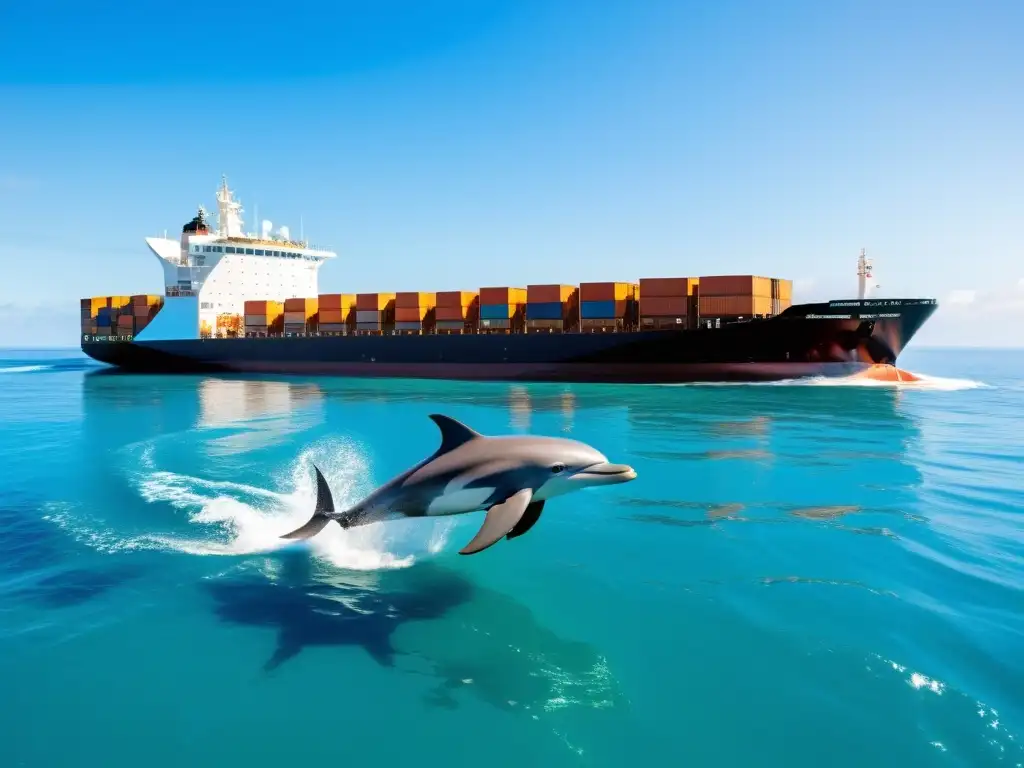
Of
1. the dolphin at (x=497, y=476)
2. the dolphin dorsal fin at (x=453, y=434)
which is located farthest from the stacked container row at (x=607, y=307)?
the dolphin at (x=497, y=476)

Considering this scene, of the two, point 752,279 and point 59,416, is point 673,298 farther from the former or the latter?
point 59,416

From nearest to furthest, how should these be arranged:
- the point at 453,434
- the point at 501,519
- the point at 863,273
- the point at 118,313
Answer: the point at 501,519, the point at 453,434, the point at 863,273, the point at 118,313

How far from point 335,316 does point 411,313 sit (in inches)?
344

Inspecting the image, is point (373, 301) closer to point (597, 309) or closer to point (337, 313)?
point (337, 313)

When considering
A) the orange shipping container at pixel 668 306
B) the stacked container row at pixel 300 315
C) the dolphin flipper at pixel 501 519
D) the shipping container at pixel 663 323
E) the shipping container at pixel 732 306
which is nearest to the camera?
the dolphin flipper at pixel 501 519

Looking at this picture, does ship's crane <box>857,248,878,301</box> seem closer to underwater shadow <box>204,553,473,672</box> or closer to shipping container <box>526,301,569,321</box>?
shipping container <box>526,301,569,321</box>

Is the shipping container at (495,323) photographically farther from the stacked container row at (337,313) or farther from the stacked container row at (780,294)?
the stacked container row at (780,294)

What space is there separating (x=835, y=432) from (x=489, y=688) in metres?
23.5

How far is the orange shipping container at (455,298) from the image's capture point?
60.2 m

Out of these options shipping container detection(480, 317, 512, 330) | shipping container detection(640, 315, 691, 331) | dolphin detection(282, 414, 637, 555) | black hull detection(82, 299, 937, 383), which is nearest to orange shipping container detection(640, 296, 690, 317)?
shipping container detection(640, 315, 691, 331)

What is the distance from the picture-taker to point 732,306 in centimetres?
4959

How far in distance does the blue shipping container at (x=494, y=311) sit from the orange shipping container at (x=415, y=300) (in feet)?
18.7

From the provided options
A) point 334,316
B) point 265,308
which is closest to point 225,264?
point 265,308

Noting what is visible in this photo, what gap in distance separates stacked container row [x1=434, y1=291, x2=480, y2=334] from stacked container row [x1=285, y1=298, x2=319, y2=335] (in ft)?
48.6
